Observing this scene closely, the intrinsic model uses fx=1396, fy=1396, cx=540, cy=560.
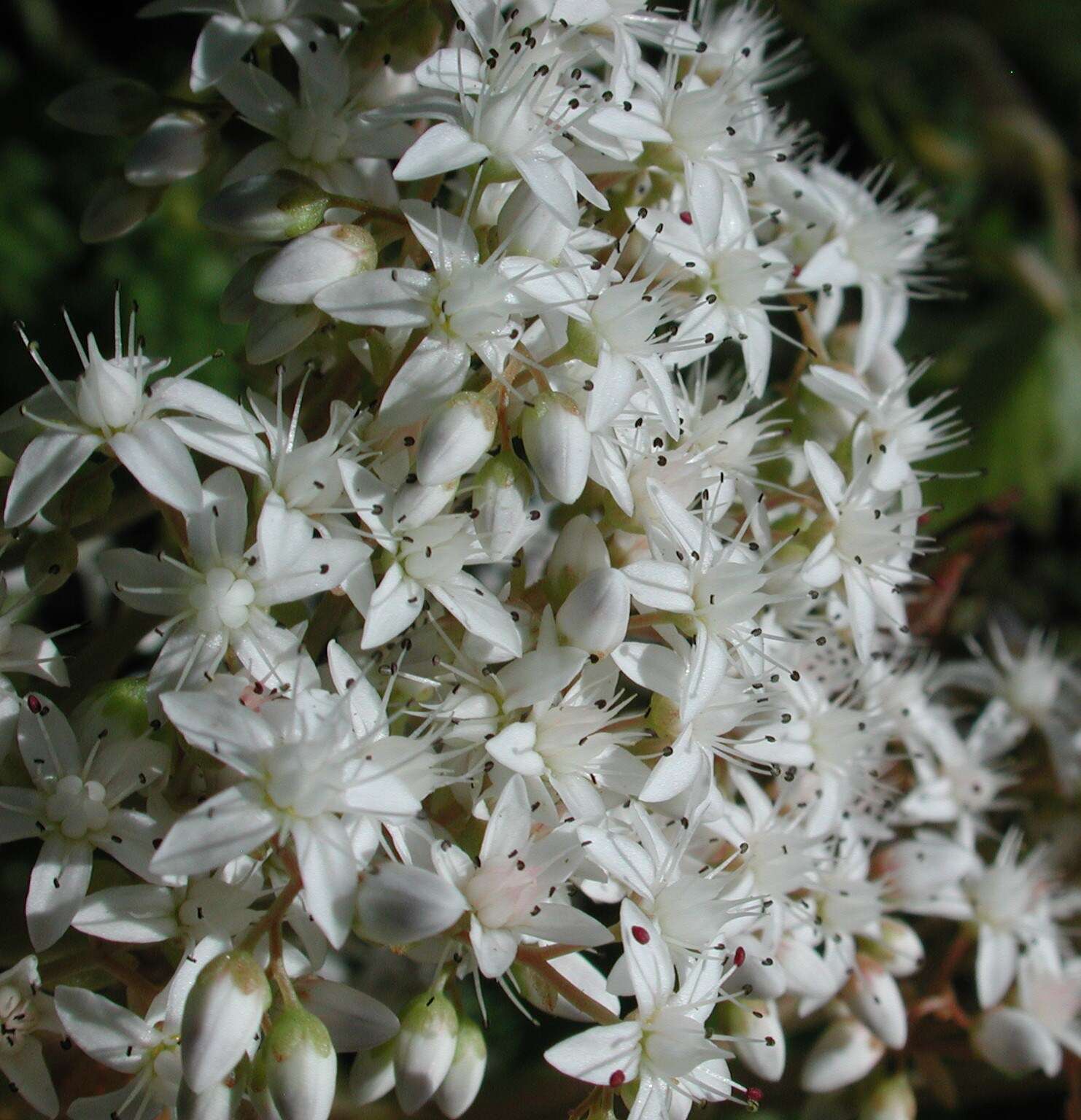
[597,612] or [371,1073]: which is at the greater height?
[597,612]

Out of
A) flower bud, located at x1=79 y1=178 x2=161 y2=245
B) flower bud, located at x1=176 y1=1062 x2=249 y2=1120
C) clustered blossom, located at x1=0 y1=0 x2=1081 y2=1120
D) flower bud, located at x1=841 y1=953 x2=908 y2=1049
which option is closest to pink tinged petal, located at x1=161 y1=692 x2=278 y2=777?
clustered blossom, located at x1=0 y1=0 x2=1081 y2=1120

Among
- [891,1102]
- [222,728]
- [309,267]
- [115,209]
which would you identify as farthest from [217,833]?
[891,1102]

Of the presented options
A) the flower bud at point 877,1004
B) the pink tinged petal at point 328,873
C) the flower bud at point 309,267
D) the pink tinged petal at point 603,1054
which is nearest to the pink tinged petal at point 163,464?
the flower bud at point 309,267

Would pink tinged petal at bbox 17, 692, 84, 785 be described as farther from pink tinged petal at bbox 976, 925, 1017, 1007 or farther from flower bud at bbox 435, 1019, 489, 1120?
pink tinged petal at bbox 976, 925, 1017, 1007

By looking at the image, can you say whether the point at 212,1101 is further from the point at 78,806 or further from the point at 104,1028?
the point at 78,806

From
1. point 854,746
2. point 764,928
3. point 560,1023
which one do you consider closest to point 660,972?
point 764,928

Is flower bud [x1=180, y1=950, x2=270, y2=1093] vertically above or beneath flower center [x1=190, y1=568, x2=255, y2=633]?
beneath
